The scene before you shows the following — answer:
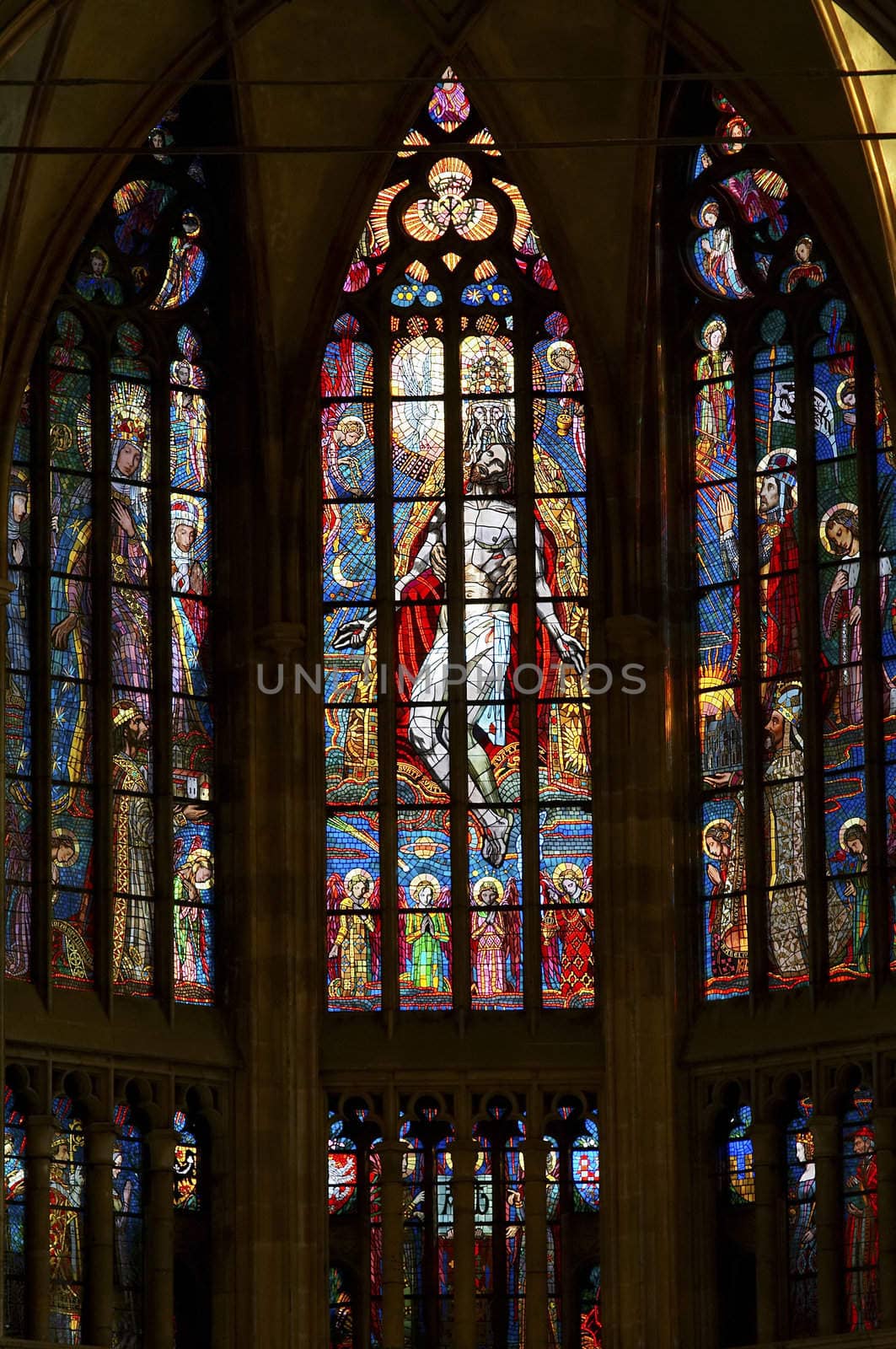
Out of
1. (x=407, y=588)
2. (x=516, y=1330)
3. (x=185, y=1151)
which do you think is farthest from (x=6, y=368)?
(x=516, y=1330)

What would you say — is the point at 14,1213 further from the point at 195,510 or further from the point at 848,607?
the point at 848,607

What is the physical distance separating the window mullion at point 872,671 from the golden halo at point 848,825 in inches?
1.6

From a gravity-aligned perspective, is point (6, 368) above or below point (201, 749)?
above

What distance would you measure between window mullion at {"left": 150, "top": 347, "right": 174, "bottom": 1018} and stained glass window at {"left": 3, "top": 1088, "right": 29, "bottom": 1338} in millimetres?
1415

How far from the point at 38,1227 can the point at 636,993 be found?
4.28 m

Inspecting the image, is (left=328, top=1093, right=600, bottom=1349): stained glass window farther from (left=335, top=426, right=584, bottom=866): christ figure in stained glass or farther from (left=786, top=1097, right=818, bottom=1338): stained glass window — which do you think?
(left=335, top=426, right=584, bottom=866): christ figure in stained glass

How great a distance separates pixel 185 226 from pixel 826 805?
20.2 feet

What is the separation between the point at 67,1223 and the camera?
80.5 ft

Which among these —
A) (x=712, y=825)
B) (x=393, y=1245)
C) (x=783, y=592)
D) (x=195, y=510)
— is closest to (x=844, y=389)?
(x=783, y=592)

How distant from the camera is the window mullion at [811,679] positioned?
2516 centimetres

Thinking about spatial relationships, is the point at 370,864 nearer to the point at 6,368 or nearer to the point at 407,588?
the point at 407,588

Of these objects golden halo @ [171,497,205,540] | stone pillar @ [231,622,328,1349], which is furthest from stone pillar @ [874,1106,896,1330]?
golden halo @ [171,497,205,540]

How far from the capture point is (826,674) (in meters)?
25.6

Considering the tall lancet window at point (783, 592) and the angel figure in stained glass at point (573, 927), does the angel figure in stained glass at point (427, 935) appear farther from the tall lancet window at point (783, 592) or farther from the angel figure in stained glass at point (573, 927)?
the tall lancet window at point (783, 592)
